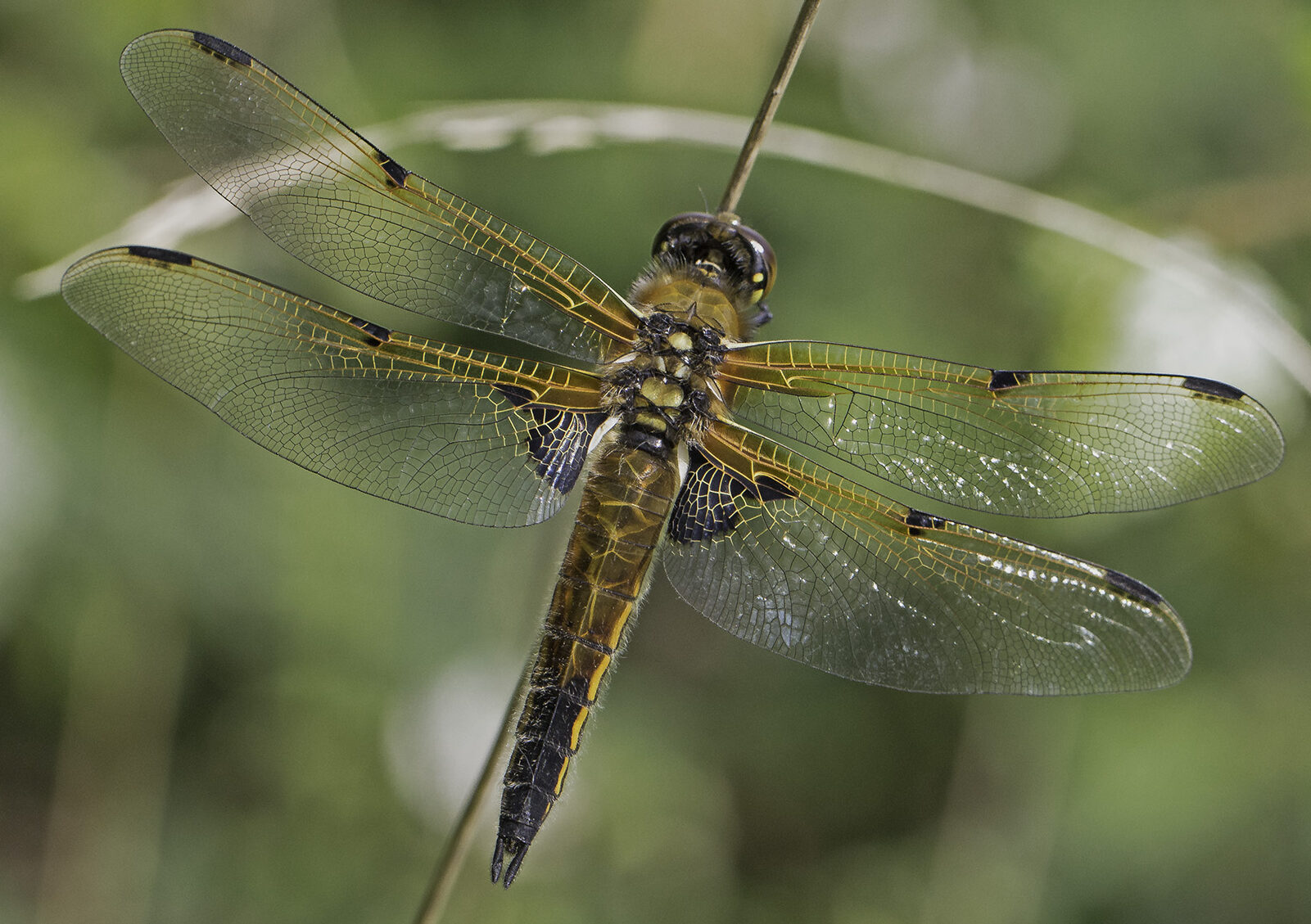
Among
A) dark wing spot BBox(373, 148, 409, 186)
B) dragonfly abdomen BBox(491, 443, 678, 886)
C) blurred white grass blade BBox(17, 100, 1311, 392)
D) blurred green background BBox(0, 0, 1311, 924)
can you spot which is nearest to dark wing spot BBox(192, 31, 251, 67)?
dark wing spot BBox(373, 148, 409, 186)

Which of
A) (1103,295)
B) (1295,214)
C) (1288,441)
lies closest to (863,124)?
(1103,295)

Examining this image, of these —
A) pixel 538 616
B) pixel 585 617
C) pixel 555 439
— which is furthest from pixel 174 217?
pixel 538 616

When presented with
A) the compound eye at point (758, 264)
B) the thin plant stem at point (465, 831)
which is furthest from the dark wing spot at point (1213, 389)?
the thin plant stem at point (465, 831)

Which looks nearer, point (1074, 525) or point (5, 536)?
point (5, 536)

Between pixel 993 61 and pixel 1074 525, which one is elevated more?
pixel 993 61

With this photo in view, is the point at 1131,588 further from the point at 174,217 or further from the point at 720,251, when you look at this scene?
the point at 174,217

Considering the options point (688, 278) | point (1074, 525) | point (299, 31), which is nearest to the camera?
point (688, 278)

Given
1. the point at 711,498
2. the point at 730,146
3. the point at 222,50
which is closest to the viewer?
the point at 222,50

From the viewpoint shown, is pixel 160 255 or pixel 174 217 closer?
pixel 160 255

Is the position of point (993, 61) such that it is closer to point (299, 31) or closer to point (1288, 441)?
point (1288, 441)
